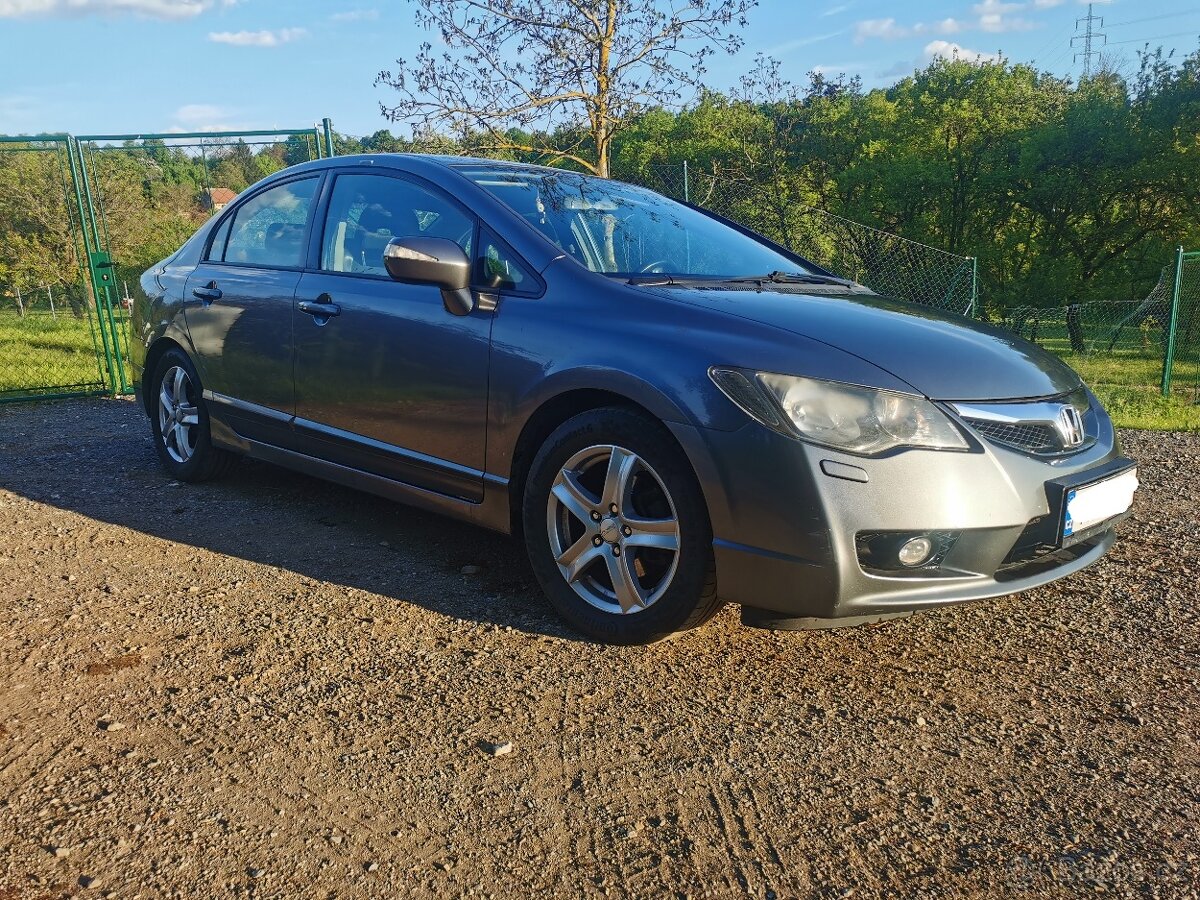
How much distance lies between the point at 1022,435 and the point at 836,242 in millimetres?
8478

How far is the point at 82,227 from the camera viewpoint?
8.41 metres

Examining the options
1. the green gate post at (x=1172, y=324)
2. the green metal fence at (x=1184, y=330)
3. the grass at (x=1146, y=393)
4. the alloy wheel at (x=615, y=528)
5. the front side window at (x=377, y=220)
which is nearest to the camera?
the alloy wheel at (x=615, y=528)

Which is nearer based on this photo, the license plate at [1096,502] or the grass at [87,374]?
the license plate at [1096,502]

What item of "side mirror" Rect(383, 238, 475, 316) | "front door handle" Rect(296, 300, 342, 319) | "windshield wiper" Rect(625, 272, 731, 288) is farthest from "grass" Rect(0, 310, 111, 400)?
"windshield wiper" Rect(625, 272, 731, 288)

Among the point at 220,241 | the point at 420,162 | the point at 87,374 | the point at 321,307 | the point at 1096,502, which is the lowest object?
the point at 87,374

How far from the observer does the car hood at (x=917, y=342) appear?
287 centimetres

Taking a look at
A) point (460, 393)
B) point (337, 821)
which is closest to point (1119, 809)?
point (337, 821)

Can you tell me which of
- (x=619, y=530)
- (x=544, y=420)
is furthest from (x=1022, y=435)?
(x=544, y=420)

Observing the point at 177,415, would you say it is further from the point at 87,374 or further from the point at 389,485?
the point at 87,374

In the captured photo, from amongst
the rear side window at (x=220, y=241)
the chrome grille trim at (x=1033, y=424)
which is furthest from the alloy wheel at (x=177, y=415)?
the chrome grille trim at (x=1033, y=424)

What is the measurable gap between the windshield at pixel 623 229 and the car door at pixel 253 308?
1090 mm

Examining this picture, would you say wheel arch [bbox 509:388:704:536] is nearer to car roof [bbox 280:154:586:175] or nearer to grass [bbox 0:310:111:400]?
car roof [bbox 280:154:586:175]

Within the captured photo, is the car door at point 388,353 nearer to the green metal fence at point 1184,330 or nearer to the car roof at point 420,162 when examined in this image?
the car roof at point 420,162

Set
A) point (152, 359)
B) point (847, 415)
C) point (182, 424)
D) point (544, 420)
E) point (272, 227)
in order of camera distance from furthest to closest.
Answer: point (152, 359) → point (182, 424) → point (272, 227) → point (544, 420) → point (847, 415)
